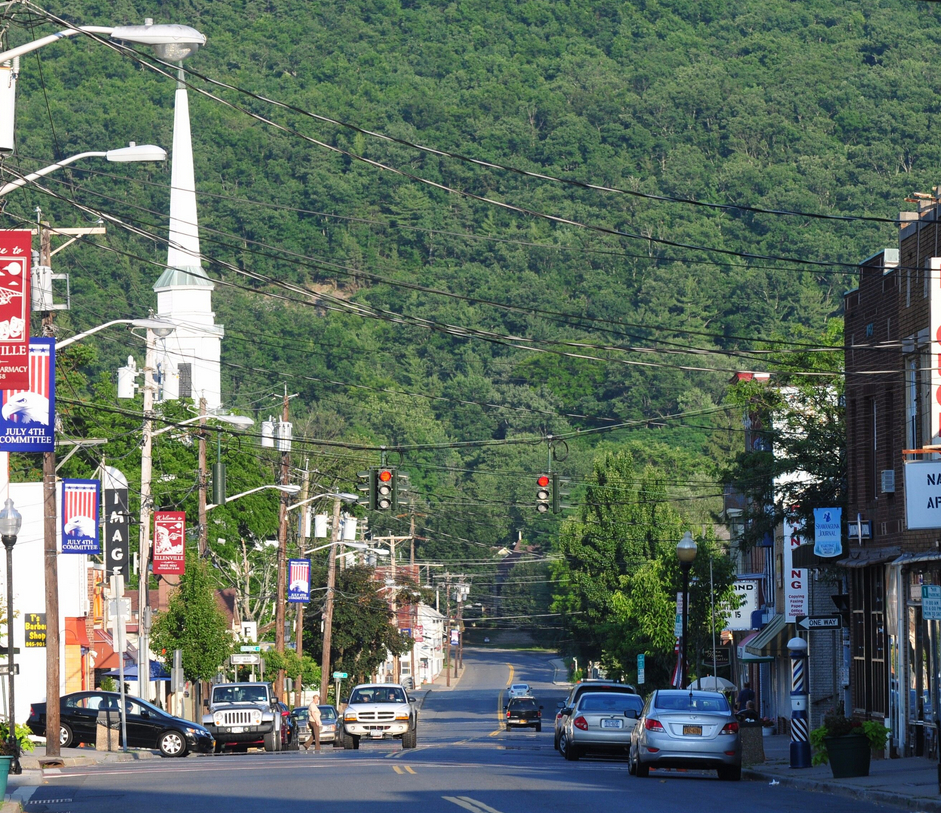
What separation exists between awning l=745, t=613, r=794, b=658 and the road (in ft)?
68.3

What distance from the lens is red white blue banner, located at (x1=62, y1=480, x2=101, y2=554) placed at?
42.9 metres

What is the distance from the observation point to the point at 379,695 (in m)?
42.5

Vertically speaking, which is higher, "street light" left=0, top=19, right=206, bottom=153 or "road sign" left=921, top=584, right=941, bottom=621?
"street light" left=0, top=19, right=206, bottom=153

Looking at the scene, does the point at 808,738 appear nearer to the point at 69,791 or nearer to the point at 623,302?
the point at 69,791

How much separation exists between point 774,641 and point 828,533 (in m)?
21.6

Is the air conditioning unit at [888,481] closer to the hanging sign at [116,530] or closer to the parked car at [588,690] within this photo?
the parked car at [588,690]

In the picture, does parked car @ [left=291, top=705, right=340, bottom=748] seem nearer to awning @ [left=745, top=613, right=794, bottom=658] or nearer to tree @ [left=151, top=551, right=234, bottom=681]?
tree @ [left=151, top=551, right=234, bottom=681]

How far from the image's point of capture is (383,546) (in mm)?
131375

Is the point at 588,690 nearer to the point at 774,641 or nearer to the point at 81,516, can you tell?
the point at 81,516

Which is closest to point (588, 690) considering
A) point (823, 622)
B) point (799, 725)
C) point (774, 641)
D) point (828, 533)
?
point (823, 622)

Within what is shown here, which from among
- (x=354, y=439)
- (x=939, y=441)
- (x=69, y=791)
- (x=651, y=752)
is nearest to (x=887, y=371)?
(x=939, y=441)

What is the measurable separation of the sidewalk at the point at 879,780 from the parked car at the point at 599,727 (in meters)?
2.70

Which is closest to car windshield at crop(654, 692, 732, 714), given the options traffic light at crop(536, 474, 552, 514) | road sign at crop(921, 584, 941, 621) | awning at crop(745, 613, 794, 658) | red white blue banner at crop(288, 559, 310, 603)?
road sign at crop(921, 584, 941, 621)

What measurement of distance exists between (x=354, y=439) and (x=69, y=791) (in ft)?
337
